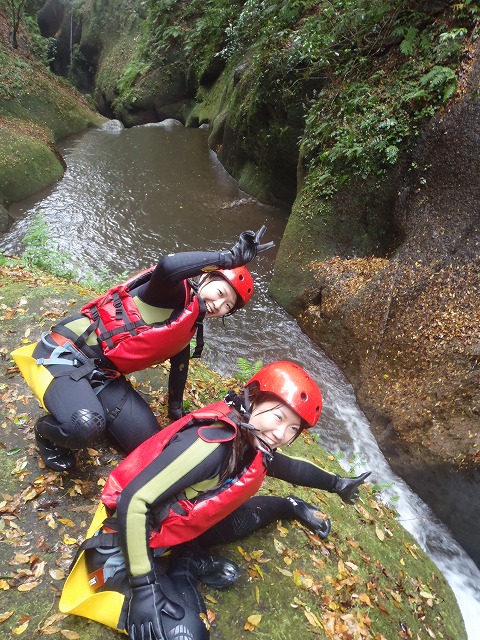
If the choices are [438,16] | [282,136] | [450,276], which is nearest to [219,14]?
[282,136]

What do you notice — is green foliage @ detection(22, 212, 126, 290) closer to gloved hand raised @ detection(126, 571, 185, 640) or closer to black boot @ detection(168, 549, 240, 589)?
black boot @ detection(168, 549, 240, 589)

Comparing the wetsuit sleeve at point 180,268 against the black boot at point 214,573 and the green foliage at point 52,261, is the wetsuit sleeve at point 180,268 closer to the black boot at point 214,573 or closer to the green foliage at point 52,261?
the black boot at point 214,573

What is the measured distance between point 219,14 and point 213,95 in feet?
10.8

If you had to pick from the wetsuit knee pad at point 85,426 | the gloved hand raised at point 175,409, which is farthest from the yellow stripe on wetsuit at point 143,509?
the gloved hand raised at point 175,409

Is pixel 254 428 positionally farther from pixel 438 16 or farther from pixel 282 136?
pixel 282 136

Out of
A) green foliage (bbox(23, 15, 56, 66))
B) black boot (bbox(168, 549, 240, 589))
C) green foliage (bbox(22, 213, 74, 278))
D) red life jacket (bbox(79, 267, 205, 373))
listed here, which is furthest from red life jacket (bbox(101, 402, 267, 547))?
green foliage (bbox(23, 15, 56, 66))

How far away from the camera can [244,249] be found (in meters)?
3.06

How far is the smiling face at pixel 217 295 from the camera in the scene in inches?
130

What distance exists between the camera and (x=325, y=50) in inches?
369

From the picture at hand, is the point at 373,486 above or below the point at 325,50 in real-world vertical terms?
below

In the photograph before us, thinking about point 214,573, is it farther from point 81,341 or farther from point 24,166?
point 24,166

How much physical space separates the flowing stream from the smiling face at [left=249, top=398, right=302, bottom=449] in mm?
3524

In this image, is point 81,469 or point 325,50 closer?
point 81,469

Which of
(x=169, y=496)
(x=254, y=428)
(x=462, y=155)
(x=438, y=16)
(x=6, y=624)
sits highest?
(x=438, y=16)
